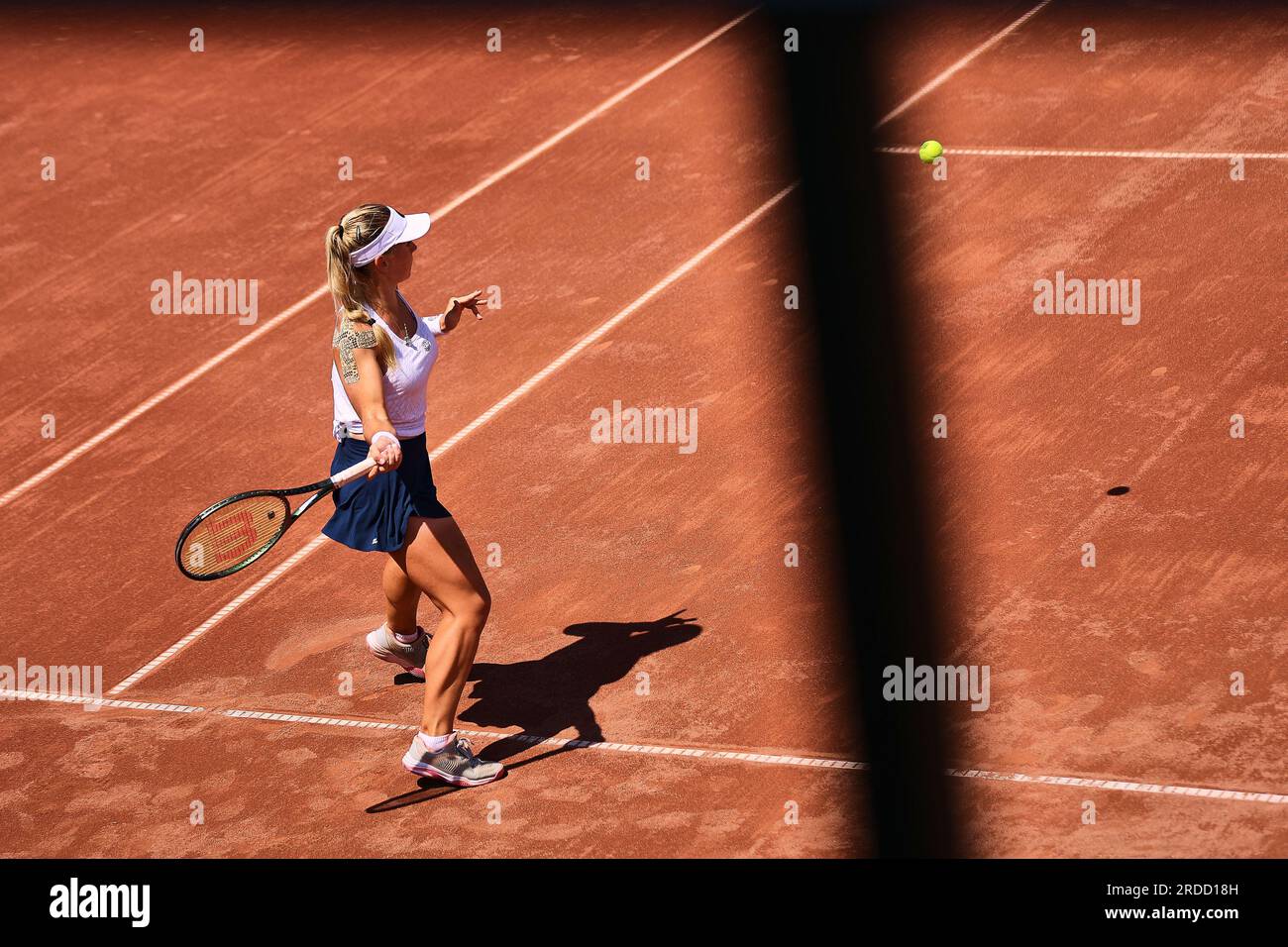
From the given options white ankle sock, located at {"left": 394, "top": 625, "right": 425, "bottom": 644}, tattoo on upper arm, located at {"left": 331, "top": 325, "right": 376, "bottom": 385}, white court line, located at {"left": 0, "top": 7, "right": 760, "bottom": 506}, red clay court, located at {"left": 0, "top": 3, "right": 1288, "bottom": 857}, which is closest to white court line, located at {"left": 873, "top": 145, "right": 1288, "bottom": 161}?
red clay court, located at {"left": 0, "top": 3, "right": 1288, "bottom": 857}

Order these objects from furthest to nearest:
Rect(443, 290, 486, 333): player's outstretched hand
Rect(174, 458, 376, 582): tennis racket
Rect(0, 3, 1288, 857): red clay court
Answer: Rect(443, 290, 486, 333): player's outstretched hand < Rect(0, 3, 1288, 857): red clay court < Rect(174, 458, 376, 582): tennis racket

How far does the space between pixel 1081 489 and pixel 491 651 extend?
10.2 feet

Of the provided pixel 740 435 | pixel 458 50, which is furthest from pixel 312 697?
pixel 458 50

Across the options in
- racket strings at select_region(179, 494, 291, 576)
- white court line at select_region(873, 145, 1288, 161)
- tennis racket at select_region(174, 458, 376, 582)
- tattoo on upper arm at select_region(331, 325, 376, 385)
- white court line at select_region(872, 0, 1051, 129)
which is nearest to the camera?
tattoo on upper arm at select_region(331, 325, 376, 385)

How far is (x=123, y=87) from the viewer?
15086mm

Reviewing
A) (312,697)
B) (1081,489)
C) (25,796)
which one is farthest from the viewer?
(1081,489)

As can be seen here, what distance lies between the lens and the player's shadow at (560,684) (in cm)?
807

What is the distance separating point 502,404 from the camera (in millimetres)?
10961

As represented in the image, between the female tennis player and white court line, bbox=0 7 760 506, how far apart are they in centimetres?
364

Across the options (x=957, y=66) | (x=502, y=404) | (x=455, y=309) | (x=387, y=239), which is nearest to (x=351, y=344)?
(x=387, y=239)

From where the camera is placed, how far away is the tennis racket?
24.4 feet

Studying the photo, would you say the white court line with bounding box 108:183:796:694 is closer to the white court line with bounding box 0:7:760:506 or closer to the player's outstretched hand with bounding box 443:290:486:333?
the white court line with bounding box 0:7:760:506

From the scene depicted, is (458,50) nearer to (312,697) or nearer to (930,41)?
(930,41)

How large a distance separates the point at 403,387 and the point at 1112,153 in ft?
23.7
